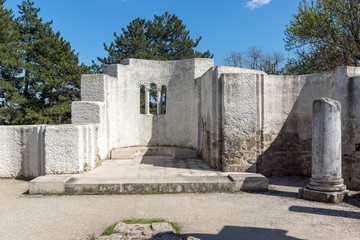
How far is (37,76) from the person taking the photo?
21250mm

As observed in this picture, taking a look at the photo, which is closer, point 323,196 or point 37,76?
point 323,196

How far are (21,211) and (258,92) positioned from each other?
19.4 feet

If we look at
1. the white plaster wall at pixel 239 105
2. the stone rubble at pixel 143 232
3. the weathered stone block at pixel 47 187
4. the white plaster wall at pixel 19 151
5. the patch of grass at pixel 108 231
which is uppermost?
the white plaster wall at pixel 239 105

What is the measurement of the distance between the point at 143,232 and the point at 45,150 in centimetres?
396

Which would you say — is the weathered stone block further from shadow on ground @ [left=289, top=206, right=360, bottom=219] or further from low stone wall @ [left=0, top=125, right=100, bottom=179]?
shadow on ground @ [left=289, top=206, right=360, bottom=219]

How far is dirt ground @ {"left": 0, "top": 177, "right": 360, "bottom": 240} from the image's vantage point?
13.4 feet

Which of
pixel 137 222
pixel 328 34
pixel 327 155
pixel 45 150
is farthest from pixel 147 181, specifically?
pixel 328 34

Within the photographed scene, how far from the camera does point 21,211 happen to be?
5008 mm

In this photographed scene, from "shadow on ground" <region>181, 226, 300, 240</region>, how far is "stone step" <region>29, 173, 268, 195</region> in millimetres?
2028

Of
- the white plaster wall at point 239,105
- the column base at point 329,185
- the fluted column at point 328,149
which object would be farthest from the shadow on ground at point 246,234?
the white plaster wall at point 239,105

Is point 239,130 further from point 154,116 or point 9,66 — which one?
point 9,66

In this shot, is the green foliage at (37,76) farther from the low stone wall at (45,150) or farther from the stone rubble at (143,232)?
the stone rubble at (143,232)

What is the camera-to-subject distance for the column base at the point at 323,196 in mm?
5571

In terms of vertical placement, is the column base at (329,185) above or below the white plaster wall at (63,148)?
below
